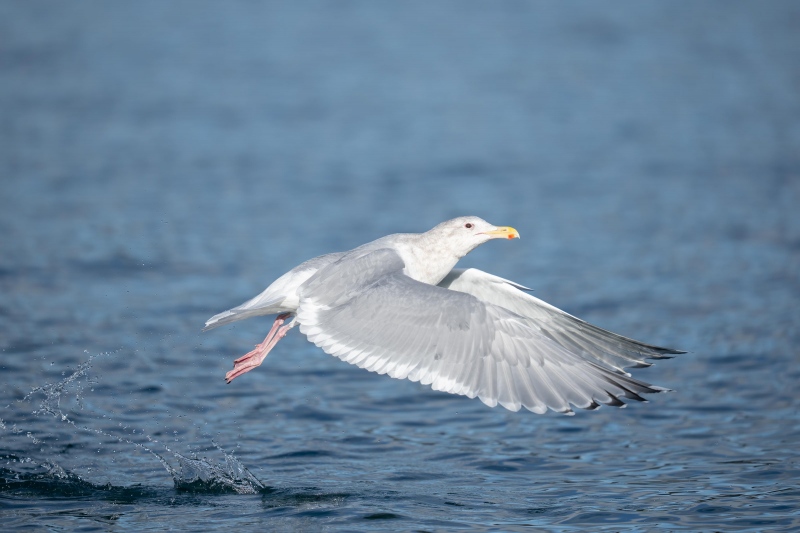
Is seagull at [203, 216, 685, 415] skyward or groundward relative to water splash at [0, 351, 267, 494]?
skyward

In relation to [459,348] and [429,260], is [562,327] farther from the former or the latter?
[459,348]

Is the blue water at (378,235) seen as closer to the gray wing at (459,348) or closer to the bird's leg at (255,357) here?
the bird's leg at (255,357)

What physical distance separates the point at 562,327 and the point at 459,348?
1550 millimetres

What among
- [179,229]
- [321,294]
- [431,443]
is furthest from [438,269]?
[179,229]

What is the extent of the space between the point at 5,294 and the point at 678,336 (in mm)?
8163

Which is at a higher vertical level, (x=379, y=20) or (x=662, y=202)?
(x=379, y=20)

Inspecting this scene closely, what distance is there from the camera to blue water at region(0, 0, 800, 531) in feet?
29.6

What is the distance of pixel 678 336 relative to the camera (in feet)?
42.2

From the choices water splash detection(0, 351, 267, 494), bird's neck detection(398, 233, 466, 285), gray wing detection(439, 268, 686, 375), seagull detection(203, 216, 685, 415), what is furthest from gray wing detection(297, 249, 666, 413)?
water splash detection(0, 351, 267, 494)

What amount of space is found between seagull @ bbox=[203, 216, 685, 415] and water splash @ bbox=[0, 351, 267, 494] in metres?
0.89

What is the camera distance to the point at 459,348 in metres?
8.20

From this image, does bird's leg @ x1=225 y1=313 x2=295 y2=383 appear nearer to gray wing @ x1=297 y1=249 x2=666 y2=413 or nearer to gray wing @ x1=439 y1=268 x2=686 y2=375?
gray wing @ x1=297 y1=249 x2=666 y2=413

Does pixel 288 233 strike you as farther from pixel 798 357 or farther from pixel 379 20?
pixel 379 20

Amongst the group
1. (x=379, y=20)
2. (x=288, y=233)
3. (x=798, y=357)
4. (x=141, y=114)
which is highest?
(x=379, y=20)
